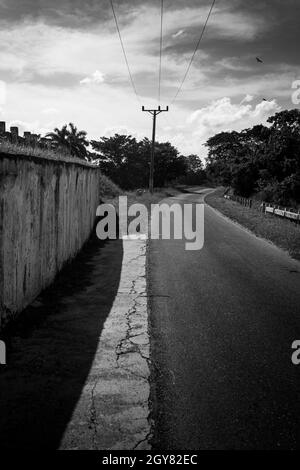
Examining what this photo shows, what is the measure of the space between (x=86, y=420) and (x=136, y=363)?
117 centimetres

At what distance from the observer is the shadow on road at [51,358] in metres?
3.19

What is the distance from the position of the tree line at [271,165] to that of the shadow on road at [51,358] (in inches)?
883

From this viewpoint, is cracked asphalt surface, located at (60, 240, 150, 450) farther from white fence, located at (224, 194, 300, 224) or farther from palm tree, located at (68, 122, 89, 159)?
palm tree, located at (68, 122, 89, 159)

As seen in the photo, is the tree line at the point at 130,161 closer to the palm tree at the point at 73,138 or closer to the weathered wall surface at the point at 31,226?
the palm tree at the point at 73,138

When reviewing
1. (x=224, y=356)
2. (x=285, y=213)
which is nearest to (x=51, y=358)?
(x=224, y=356)

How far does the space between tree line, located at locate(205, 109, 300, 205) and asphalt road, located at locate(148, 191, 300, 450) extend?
19.6 meters

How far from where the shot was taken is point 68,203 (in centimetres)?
829

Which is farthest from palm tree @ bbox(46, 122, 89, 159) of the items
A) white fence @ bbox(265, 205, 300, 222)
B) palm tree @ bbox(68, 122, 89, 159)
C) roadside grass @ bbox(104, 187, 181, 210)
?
white fence @ bbox(265, 205, 300, 222)

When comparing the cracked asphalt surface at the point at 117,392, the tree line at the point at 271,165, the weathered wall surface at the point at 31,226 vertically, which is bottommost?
the cracked asphalt surface at the point at 117,392

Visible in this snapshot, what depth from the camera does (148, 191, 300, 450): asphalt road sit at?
10.6 feet

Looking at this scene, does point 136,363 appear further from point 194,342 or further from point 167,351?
point 194,342

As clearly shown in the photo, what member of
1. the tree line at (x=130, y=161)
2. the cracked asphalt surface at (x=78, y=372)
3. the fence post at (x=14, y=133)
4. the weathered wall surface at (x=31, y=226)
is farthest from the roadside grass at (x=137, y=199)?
the tree line at (x=130, y=161)

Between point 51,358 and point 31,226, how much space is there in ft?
6.97

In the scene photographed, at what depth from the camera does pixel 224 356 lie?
4570mm
